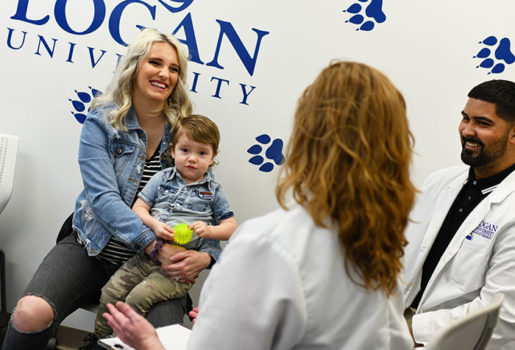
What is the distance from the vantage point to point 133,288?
218 cm

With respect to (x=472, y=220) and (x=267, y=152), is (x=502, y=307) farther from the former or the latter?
(x=267, y=152)

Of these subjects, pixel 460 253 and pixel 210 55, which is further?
pixel 210 55

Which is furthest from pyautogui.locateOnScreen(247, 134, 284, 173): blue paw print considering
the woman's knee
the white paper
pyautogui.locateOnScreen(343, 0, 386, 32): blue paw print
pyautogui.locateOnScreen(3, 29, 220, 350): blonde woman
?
the white paper

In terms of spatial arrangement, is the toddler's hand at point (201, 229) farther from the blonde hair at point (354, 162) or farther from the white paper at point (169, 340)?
the blonde hair at point (354, 162)

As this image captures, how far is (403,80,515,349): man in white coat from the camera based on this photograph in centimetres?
210

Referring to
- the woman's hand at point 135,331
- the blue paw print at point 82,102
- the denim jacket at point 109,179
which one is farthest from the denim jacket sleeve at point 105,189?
the woman's hand at point 135,331

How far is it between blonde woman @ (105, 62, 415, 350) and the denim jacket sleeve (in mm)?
1139

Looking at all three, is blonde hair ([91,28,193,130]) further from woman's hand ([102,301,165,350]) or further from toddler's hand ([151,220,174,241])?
woman's hand ([102,301,165,350])

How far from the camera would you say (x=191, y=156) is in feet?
7.36

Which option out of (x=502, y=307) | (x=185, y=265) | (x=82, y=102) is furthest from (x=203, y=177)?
(x=502, y=307)

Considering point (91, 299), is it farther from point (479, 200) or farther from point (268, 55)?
point (479, 200)

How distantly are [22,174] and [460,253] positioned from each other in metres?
2.21

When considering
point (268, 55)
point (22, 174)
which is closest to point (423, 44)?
point (268, 55)

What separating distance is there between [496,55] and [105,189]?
2.02 meters
